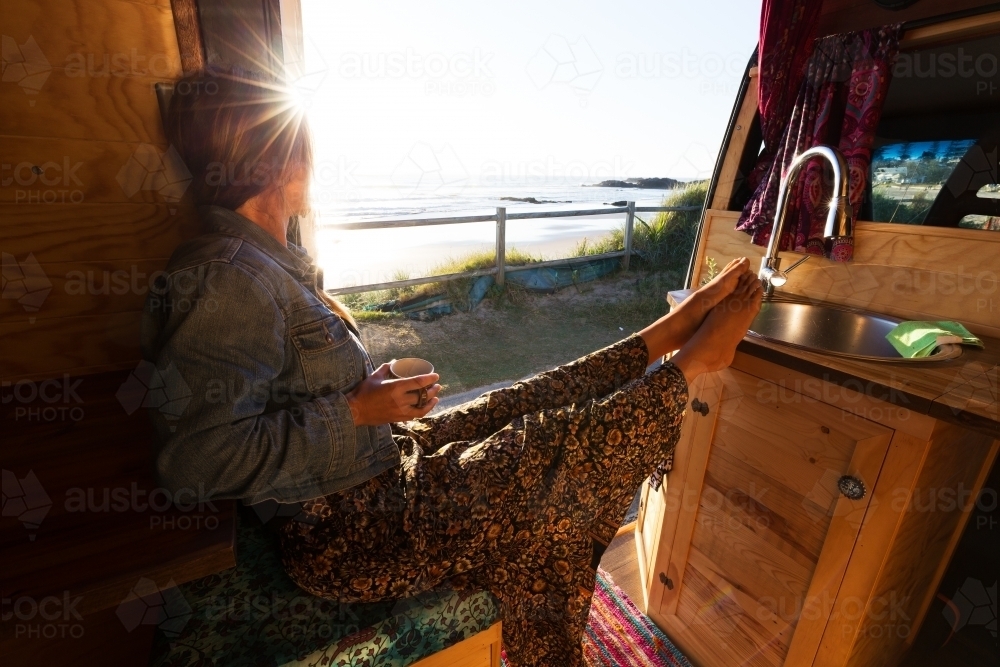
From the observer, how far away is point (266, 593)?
702 mm

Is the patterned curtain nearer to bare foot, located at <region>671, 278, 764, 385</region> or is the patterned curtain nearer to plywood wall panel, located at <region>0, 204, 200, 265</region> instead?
bare foot, located at <region>671, 278, 764, 385</region>

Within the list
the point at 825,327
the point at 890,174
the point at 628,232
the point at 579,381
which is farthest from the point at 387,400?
the point at 628,232

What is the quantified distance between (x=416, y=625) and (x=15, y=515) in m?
0.53

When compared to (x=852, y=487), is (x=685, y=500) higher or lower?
lower

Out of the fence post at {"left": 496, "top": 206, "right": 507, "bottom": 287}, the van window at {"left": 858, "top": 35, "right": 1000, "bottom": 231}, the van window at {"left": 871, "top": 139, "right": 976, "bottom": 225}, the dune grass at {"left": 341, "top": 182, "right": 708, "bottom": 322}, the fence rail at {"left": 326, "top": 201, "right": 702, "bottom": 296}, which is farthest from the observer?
the dune grass at {"left": 341, "top": 182, "right": 708, "bottom": 322}

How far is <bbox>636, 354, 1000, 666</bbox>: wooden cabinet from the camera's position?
0.76 m

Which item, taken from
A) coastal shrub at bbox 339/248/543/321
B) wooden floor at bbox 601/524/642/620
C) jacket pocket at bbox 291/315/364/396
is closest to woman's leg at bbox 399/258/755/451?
jacket pocket at bbox 291/315/364/396

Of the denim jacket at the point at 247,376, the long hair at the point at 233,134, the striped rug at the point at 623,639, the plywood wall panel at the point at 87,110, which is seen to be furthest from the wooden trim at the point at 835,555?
the plywood wall panel at the point at 87,110

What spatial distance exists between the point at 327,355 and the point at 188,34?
725 mm

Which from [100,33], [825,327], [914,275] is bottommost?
[825,327]

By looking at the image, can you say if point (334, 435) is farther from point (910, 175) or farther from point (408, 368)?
point (910, 175)

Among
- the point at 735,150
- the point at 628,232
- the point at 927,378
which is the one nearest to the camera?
the point at 927,378

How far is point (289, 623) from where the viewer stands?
0.66m

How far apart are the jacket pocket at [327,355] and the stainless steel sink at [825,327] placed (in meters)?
0.79
